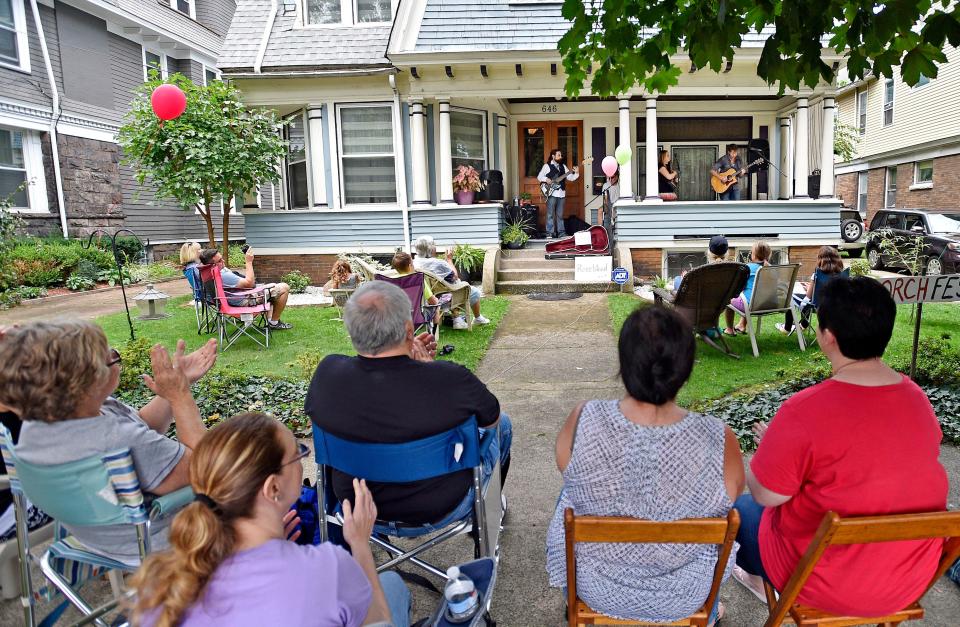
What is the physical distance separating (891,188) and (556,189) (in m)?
18.2

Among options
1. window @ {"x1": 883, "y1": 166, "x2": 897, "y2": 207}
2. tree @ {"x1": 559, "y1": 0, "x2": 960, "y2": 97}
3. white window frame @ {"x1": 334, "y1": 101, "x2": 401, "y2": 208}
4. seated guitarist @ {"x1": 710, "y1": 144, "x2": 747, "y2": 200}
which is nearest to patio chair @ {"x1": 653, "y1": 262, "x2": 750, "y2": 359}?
tree @ {"x1": 559, "y1": 0, "x2": 960, "y2": 97}

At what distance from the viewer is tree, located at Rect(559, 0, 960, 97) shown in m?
2.83

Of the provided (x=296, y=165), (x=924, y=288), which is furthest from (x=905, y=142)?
(x=924, y=288)

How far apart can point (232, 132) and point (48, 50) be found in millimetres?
7226

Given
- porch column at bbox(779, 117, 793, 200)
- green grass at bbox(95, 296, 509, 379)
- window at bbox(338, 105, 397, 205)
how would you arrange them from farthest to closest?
porch column at bbox(779, 117, 793, 200) → window at bbox(338, 105, 397, 205) → green grass at bbox(95, 296, 509, 379)

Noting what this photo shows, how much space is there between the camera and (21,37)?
1352 cm

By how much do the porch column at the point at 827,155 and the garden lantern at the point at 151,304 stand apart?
36.2 ft

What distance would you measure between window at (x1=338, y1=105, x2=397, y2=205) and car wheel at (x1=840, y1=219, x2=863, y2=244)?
521 inches

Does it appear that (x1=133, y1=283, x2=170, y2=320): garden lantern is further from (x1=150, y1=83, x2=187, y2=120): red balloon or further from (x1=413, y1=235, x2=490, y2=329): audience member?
(x1=413, y1=235, x2=490, y2=329): audience member

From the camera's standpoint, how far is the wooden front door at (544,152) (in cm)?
1341

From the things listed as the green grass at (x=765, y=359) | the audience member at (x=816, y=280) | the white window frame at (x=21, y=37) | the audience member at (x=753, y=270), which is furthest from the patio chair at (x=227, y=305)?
the white window frame at (x=21, y=37)

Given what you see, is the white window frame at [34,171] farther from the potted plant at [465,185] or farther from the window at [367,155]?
the potted plant at [465,185]

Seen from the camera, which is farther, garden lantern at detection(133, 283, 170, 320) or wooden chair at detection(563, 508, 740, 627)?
garden lantern at detection(133, 283, 170, 320)

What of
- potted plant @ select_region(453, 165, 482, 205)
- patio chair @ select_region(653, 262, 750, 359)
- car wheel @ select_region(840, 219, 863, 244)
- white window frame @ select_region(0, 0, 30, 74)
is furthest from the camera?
car wheel @ select_region(840, 219, 863, 244)
